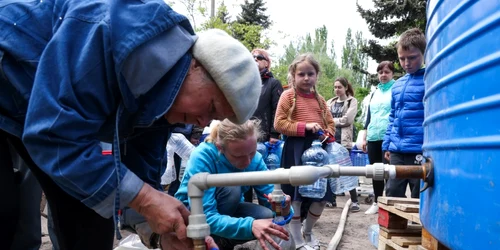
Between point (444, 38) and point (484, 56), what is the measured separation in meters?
0.45

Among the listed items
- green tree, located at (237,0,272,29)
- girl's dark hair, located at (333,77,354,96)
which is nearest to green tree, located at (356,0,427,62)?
green tree, located at (237,0,272,29)

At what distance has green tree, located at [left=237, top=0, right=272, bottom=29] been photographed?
103 feet

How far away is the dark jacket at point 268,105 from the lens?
15.0 feet

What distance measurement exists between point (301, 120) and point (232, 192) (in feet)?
4.11

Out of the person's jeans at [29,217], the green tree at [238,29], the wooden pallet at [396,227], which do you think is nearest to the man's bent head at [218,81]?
the person's jeans at [29,217]

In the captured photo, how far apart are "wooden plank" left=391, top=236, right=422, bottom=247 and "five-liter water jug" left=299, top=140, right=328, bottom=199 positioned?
2.93ft

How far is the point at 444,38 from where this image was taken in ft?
5.86

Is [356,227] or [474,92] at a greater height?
[474,92]

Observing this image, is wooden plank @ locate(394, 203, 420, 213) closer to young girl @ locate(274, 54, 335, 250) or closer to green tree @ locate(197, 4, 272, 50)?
young girl @ locate(274, 54, 335, 250)

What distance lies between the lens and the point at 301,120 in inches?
155

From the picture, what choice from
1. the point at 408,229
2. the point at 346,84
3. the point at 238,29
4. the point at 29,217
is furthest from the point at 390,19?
the point at 29,217

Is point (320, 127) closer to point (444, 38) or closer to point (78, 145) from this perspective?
point (444, 38)

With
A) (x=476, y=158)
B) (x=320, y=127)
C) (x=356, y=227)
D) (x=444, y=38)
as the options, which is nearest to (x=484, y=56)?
(x=476, y=158)

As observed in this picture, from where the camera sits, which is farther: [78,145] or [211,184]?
[211,184]
